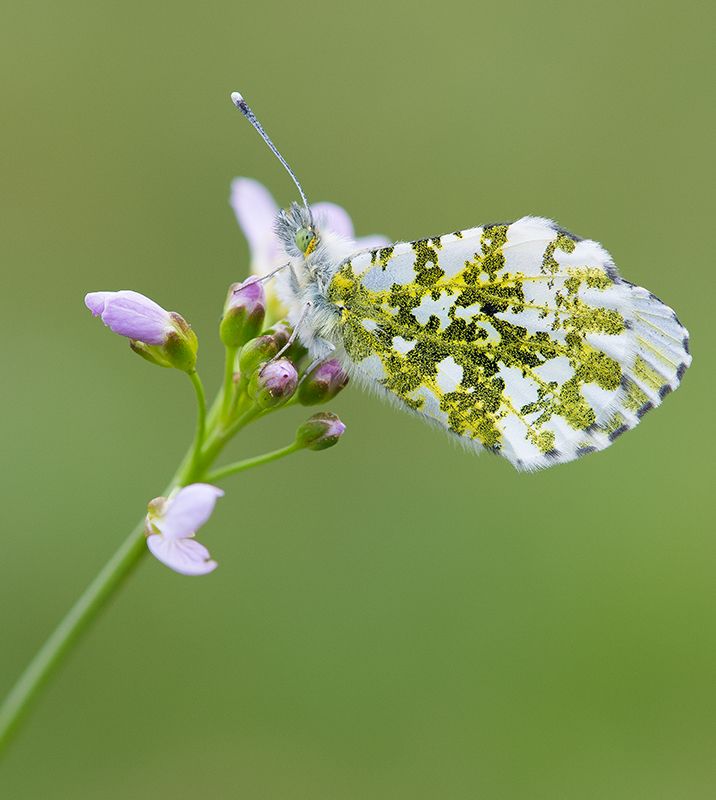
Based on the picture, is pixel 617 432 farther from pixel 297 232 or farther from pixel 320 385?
pixel 297 232

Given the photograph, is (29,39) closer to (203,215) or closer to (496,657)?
(203,215)

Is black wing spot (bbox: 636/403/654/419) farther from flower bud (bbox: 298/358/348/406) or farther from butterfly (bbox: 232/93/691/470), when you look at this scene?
flower bud (bbox: 298/358/348/406)

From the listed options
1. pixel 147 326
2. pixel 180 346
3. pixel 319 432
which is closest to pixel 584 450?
pixel 319 432

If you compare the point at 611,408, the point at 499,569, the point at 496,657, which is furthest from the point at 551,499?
the point at 611,408

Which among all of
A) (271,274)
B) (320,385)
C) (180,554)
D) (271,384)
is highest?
(271,274)

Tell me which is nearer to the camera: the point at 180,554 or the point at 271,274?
the point at 180,554

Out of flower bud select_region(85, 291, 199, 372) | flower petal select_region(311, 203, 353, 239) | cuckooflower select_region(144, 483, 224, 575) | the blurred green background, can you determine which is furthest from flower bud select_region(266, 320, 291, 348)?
the blurred green background

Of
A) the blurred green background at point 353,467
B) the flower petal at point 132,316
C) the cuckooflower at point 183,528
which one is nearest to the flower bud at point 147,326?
the flower petal at point 132,316

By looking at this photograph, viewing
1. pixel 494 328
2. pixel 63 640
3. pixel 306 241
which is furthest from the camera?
pixel 306 241
